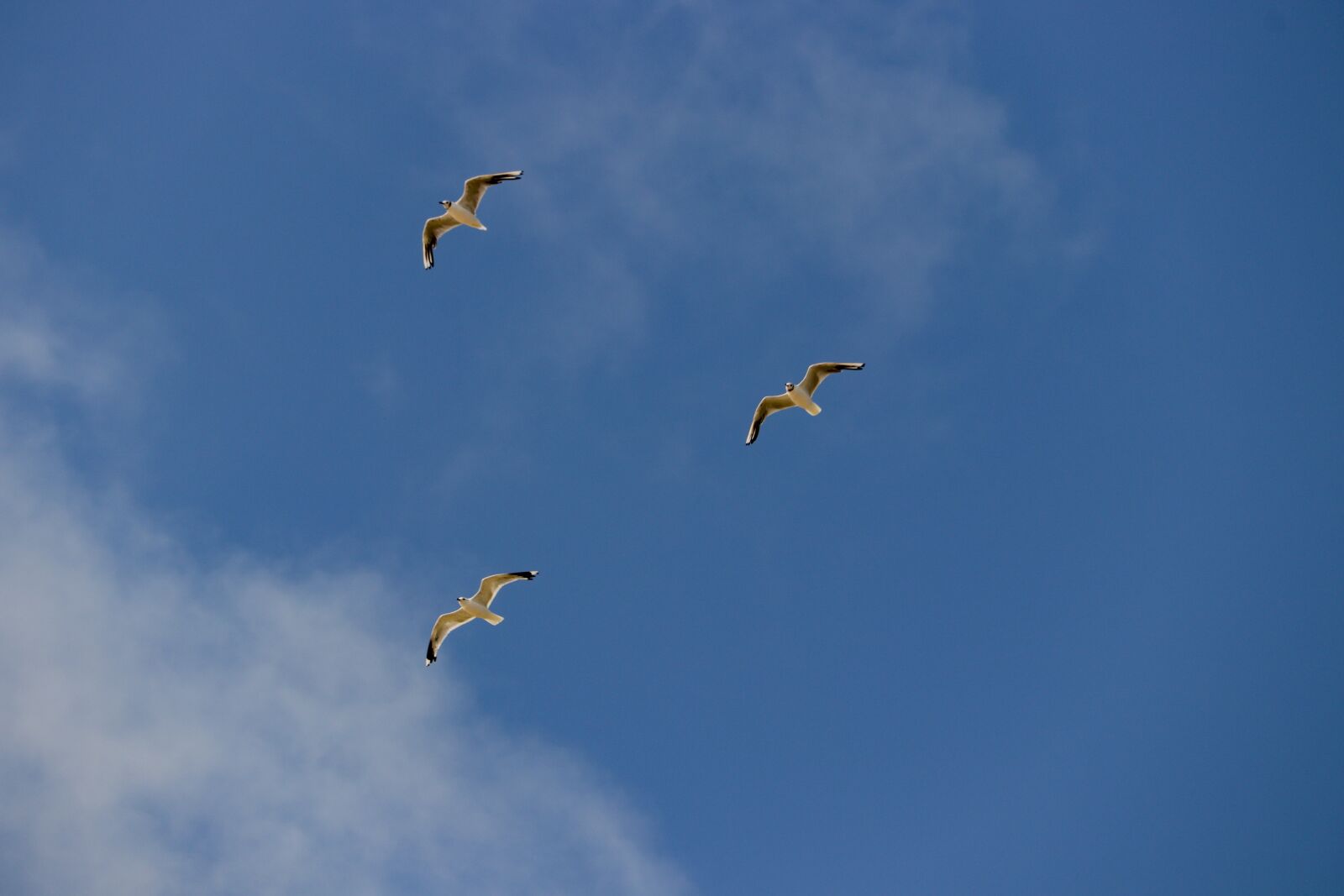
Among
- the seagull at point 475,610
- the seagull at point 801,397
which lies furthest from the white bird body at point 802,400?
the seagull at point 475,610

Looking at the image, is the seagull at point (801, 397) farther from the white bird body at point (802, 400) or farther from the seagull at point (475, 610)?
the seagull at point (475, 610)

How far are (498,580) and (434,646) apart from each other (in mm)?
3330

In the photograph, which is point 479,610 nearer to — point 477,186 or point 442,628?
point 442,628

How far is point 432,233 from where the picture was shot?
30703 millimetres

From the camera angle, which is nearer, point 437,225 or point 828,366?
point 828,366

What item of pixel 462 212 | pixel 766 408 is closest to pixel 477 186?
pixel 462 212

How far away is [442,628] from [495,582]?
268 centimetres

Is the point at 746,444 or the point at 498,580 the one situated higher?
the point at 746,444

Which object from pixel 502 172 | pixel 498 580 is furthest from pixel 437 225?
pixel 498 580

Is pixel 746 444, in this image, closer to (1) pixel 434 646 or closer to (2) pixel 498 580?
(2) pixel 498 580

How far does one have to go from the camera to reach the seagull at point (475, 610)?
2883 centimetres

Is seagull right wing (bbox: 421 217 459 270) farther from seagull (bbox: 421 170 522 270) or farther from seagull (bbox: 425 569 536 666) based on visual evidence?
seagull (bbox: 425 569 536 666)

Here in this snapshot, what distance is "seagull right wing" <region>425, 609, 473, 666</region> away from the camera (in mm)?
30438

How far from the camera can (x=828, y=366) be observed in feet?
90.6
